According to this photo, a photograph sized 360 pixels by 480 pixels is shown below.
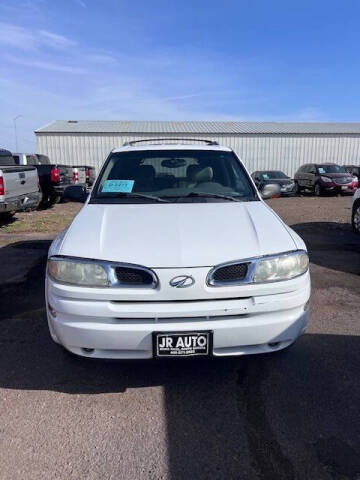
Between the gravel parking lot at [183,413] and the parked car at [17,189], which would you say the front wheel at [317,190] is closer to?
the parked car at [17,189]

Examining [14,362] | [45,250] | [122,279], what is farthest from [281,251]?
[45,250]

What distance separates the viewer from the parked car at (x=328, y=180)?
19.1 meters

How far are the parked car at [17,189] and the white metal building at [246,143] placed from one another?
18086mm

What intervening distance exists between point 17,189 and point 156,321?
25.3 feet

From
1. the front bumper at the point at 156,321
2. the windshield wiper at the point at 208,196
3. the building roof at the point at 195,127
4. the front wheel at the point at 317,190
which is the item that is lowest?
the front wheel at the point at 317,190

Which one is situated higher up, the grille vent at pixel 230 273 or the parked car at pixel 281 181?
the grille vent at pixel 230 273

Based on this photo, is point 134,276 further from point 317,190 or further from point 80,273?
point 317,190

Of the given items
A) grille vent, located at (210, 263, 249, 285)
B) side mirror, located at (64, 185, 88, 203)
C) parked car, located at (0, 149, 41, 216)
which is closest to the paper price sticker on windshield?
side mirror, located at (64, 185, 88, 203)

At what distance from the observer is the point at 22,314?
4203 mm

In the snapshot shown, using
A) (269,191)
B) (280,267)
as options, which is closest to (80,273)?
(280,267)

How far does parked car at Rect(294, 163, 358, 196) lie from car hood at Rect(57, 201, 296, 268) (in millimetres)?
17233

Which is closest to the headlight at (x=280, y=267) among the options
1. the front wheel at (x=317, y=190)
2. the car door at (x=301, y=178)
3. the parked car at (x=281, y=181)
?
the parked car at (x=281, y=181)

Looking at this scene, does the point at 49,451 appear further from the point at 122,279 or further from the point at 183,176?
the point at 183,176

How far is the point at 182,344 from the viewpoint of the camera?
246cm
